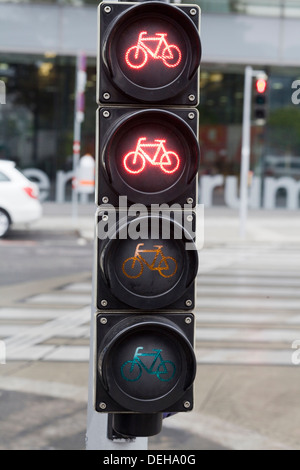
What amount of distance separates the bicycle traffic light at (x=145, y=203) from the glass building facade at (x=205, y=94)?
74.9 feet

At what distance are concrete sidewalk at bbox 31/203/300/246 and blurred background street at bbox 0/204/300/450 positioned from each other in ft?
9.20

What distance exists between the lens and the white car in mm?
17984

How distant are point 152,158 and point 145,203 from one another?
6.1 inches

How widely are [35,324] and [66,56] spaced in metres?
17.9

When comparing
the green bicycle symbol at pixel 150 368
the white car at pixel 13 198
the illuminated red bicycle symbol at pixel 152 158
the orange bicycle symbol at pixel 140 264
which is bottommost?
the white car at pixel 13 198

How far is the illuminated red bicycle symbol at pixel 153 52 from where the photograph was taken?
2311mm

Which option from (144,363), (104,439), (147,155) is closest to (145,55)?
(147,155)

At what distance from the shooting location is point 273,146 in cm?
2686

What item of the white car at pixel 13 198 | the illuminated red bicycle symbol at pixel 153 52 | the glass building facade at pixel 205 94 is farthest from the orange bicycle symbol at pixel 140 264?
the glass building facade at pixel 205 94

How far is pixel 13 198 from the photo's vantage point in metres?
18.0

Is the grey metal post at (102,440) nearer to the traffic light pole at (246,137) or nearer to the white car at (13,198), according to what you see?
the white car at (13,198)

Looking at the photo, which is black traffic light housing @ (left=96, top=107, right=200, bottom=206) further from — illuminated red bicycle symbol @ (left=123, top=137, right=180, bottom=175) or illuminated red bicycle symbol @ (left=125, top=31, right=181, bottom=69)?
illuminated red bicycle symbol @ (left=125, top=31, right=181, bottom=69)

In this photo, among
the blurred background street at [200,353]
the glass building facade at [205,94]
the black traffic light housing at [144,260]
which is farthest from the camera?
the glass building facade at [205,94]

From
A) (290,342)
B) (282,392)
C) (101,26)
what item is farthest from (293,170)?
(101,26)
